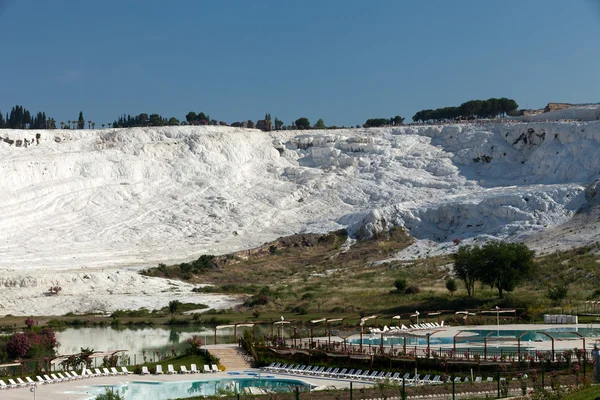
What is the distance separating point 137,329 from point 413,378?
67.3 ft

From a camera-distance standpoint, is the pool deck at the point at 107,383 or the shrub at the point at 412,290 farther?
the shrub at the point at 412,290

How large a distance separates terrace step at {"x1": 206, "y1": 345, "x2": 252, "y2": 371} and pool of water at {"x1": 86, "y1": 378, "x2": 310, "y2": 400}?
2746mm

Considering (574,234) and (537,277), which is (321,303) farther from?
(574,234)

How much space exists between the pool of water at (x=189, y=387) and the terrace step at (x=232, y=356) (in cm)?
275

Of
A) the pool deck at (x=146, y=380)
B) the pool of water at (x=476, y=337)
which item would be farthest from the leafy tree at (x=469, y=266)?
the pool deck at (x=146, y=380)

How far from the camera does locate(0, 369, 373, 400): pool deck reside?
2281 cm

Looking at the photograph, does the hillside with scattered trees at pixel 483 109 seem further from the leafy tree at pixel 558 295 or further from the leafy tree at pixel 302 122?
the leafy tree at pixel 558 295

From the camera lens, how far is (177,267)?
6031 cm

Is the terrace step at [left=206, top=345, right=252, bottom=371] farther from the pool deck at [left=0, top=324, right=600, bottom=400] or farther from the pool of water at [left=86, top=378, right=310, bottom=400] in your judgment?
the pool of water at [left=86, top=378, right=310, bottom=400]

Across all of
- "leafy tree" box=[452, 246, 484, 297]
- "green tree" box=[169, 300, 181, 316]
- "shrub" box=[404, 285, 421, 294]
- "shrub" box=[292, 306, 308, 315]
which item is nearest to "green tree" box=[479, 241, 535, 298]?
"leafy tree" box=[452, 246, 484, 297]

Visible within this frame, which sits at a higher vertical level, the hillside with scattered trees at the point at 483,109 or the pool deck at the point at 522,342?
the hillside with scattered trees at the point at 483,109

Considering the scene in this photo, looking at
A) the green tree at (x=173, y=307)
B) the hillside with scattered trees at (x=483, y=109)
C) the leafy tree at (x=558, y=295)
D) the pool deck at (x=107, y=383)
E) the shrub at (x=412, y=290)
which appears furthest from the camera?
the hillside with scattered trees at (x=483, y=109)

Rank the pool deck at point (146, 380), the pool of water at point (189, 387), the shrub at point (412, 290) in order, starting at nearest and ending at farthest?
the pool deck at point (146, 380)
the pool of water at point (189, 387)
the shrub at point (412, 290)

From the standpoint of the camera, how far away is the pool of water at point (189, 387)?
78.1ft
